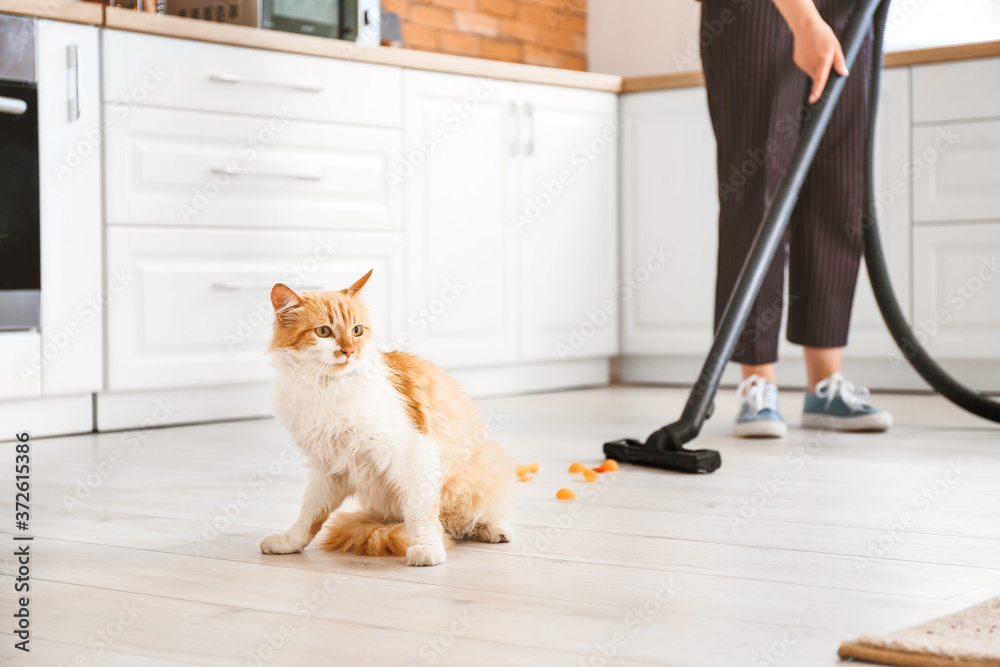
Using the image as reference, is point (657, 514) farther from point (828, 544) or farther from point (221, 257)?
point (221, 257)

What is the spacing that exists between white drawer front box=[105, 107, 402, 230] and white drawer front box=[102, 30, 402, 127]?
0.03 m

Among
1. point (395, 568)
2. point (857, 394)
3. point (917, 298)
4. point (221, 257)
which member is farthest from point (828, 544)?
point (917, 298)

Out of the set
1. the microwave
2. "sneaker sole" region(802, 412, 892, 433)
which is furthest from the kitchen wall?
"sneaker sole" region(802, 412, 892, 433)

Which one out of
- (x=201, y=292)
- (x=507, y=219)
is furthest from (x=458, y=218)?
(x=201, y=292)

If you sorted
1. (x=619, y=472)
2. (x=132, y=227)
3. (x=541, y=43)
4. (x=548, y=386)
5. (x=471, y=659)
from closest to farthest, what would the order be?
1. (x=471, y=659)
2. (x=619, y=472)
3. (x=132, y=227)
4. (x=548, y=386)
5. (x=541, y=43)

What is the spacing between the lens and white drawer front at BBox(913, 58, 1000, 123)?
9.98 ft

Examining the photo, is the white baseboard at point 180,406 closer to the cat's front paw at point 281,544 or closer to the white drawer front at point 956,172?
the cat's front paw at point 281,544

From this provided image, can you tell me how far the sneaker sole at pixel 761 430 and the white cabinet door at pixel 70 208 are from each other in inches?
53.7

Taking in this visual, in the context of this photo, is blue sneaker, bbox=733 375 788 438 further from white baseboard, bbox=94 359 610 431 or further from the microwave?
the microwave

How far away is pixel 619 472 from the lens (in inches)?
75.9

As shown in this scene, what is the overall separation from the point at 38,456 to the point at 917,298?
7.54 feet

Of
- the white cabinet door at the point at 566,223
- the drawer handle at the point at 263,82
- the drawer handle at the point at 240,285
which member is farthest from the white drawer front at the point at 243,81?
the white cabinet door at the point at 566,223

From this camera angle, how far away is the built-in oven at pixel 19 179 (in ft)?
7.41

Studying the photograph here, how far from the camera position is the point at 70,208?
2.38 meters
